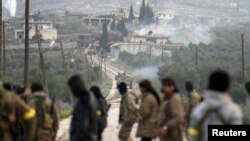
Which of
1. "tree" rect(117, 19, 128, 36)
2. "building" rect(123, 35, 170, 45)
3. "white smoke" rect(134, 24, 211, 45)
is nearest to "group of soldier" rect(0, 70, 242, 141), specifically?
"building" rect(123, 35, 170, 45)

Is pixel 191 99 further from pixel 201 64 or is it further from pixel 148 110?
pixel 201 64

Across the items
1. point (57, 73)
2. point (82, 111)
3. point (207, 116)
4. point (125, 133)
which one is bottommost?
point (57, 73)

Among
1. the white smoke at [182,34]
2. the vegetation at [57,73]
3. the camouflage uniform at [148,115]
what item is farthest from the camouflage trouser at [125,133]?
the white smoke at [182,34]

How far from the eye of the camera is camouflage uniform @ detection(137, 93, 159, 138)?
1088cm

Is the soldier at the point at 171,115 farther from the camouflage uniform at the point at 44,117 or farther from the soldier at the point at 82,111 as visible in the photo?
the camouflage uniform at the point at 44,117

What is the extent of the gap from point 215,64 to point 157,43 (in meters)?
53.3

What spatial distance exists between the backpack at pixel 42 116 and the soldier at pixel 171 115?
6.39ft

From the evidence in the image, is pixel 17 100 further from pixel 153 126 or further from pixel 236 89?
pixel 236 89

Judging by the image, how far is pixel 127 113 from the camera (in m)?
12.7

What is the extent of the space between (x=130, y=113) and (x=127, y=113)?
8 cm

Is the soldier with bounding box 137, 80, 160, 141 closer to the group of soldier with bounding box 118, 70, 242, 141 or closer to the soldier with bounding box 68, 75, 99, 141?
the group of soldier with bounding box 118, 70, 242, 141

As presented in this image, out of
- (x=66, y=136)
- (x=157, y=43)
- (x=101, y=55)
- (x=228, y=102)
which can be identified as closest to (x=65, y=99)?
(x=66, y=136)

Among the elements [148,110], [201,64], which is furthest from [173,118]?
[201,64]

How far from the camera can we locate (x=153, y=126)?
11.1m
